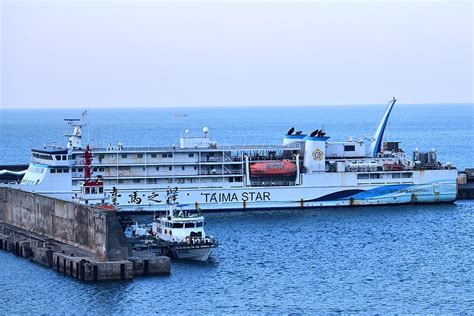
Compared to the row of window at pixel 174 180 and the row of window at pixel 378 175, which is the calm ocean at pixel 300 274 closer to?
the row of window at pixel 174 180

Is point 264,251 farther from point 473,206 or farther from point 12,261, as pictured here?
point 473,206

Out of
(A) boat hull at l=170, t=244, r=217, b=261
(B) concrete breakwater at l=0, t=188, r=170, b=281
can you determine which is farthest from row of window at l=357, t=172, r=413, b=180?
(A) boat hull at l=170, t=244, r=217, b=261

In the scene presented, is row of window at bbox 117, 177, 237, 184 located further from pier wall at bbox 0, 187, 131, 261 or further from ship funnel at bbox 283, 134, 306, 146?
pier wall at bbox 0, 187, 131, 261

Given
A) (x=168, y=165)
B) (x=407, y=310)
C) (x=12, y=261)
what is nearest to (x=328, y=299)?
(x=407, y=310)

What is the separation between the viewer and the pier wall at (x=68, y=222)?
146 feet

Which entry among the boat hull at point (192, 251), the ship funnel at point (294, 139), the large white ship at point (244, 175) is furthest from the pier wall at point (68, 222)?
the ship funnel at point (294, 139)

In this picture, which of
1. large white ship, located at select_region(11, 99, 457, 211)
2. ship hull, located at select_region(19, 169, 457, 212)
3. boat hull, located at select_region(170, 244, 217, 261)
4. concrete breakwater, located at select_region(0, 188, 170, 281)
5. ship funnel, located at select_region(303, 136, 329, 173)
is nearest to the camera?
concrete breakwater, located at select_region(0, 188, 170, 281)

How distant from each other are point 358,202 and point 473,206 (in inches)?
270

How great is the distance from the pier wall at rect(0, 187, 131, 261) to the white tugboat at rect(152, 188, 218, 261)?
3485 mm

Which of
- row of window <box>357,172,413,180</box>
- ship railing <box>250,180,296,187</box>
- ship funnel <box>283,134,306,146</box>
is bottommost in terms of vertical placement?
ship railing <box>250,180,296,187</box>

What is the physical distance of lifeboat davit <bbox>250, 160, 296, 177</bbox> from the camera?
66.6 meters

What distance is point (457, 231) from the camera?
58.8 meters

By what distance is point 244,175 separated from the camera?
6656cm

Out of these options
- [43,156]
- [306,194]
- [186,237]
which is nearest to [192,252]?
[186,237]
